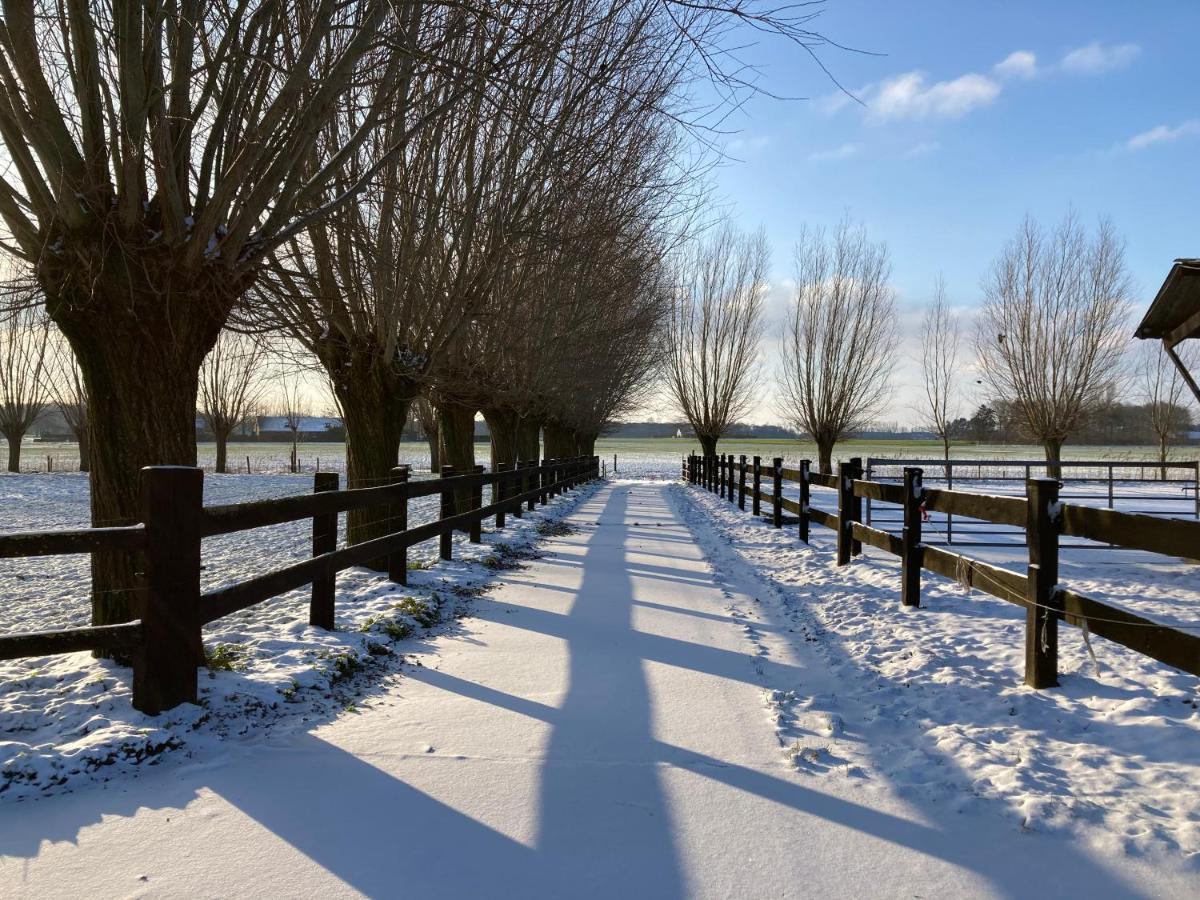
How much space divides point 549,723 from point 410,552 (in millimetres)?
7275

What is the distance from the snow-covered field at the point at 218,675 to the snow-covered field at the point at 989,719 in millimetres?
2491

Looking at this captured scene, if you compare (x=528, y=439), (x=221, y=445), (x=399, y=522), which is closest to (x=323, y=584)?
(x=399, y=522)

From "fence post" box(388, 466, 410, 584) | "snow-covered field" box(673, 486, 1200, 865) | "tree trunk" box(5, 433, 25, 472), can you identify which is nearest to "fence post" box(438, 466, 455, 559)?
"fence post" box(388, 466, 410, 584)

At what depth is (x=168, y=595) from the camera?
139 inches

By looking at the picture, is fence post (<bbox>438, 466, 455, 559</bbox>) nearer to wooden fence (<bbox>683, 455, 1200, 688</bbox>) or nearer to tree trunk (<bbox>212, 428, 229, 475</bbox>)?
wooden fence (<bbox>683, 455, 1200, 688</bbox>)

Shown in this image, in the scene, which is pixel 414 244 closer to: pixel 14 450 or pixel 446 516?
pixel 446 516

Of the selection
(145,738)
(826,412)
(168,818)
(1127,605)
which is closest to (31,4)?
(145,738)

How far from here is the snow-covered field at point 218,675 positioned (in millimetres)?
3094

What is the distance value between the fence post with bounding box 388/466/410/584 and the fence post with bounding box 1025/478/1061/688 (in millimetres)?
4955

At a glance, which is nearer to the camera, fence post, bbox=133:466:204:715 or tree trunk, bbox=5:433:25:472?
fence post, bbox=133:466:204:715

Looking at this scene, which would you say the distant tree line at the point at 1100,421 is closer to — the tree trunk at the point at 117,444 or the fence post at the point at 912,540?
the fence post at the point at 912,540

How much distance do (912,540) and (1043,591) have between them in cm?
206

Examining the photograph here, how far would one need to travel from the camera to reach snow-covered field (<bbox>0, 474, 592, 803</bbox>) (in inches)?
122

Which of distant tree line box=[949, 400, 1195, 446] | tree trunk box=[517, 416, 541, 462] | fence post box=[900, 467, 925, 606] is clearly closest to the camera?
fence post box=[900, 467, 925, 606]
